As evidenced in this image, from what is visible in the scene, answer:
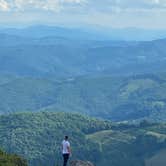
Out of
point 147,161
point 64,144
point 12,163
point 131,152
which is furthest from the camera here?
point 131,152

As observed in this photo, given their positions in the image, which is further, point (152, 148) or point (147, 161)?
point (152, 148)

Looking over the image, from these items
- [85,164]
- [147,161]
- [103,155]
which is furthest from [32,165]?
[85,164]

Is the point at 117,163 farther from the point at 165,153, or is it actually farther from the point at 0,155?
the point at 0,155

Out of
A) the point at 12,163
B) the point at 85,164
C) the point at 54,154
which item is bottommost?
the point at 54,154

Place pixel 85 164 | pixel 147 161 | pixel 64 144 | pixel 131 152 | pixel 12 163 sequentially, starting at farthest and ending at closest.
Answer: pixel 131 152, pixel 147 161, pixel 85 164, pixel 64 144, pixel 12 163

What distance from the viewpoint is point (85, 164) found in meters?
48.3

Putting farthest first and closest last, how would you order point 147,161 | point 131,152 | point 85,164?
point 131,152 → point 147,161 → point 85,164

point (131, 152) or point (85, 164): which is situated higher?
point (85, 164)

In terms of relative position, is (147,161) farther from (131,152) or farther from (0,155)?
(0,155)

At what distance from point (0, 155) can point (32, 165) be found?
142 meters

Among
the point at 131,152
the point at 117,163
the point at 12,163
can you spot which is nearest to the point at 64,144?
the point at 12,163

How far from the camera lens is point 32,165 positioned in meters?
185

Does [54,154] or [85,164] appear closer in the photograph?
[85,164]

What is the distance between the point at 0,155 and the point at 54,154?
15573 centimetres
